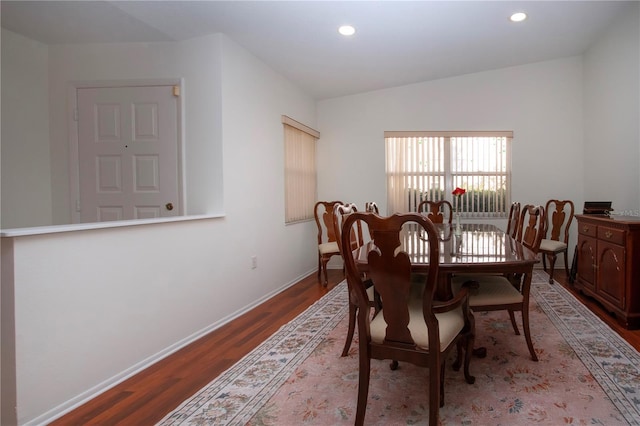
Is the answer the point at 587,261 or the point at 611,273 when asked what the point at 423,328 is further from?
the point at 587,261

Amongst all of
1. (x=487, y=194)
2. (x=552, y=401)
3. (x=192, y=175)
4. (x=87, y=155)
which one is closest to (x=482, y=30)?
(x=487, y=194)

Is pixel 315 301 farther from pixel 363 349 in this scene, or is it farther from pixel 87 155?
pixel 87 155

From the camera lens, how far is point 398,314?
1590 millimetres

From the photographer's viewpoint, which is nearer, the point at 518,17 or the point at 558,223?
the point at 518,17

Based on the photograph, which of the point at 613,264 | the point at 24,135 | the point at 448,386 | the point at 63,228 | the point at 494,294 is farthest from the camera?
the point at 24,135

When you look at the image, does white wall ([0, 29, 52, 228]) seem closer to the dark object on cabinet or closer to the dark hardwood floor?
the dark hardwood floor

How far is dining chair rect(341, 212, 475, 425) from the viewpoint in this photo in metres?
1.49

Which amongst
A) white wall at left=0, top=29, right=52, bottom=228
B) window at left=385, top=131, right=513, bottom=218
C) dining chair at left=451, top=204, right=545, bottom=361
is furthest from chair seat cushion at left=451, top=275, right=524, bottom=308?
white wall at left=0, top=29, right=52, bottom=228

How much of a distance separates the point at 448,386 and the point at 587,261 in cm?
257

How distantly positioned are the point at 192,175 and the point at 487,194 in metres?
3.99

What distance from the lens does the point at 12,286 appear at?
5.55 feet

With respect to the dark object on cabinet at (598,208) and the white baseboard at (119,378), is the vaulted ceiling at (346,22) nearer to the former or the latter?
the dark object on cabinet at (598,208)

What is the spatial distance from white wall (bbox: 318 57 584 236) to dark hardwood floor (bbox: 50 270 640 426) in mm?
2088

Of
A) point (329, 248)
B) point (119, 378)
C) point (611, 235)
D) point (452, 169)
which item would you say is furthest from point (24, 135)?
point (611, 235)
